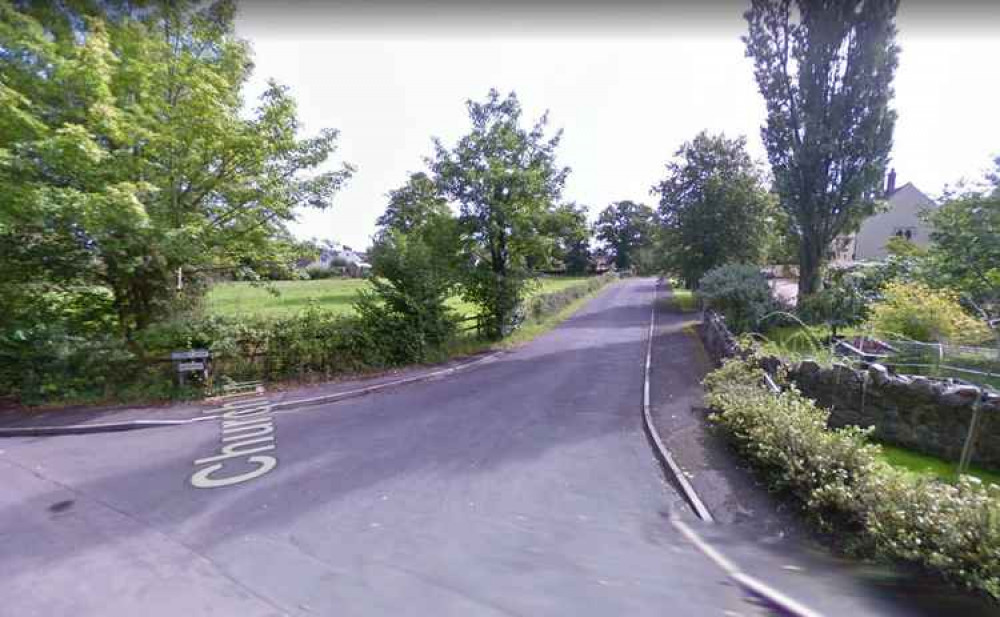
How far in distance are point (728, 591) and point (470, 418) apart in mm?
4655

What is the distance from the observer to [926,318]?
345 inches

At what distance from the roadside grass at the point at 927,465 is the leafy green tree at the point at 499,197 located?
9413 millimetres

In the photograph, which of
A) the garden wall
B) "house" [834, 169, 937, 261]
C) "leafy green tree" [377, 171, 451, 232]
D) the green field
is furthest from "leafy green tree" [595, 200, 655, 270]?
the garden wall

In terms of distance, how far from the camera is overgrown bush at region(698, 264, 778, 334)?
12.6 meters

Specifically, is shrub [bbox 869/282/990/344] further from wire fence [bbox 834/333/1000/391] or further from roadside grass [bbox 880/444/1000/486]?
roadside grass [bbox 880/444/1000/486]

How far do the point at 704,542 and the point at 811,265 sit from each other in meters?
15.3

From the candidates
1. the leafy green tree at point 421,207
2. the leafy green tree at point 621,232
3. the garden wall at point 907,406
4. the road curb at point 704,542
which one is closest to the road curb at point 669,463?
the road curb at point 704,542

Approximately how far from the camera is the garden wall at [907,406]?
5.12 meters

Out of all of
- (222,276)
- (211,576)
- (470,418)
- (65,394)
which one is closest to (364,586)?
(211,576)

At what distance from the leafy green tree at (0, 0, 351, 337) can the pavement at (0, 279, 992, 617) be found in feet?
11.5

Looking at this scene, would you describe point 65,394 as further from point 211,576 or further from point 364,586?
point 364,586

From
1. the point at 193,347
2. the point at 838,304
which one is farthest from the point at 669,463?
the point at 838,304

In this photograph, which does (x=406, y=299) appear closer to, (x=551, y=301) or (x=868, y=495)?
(x=868, y=495)

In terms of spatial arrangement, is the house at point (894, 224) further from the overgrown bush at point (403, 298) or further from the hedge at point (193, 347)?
the hedge at point (193, 347)
